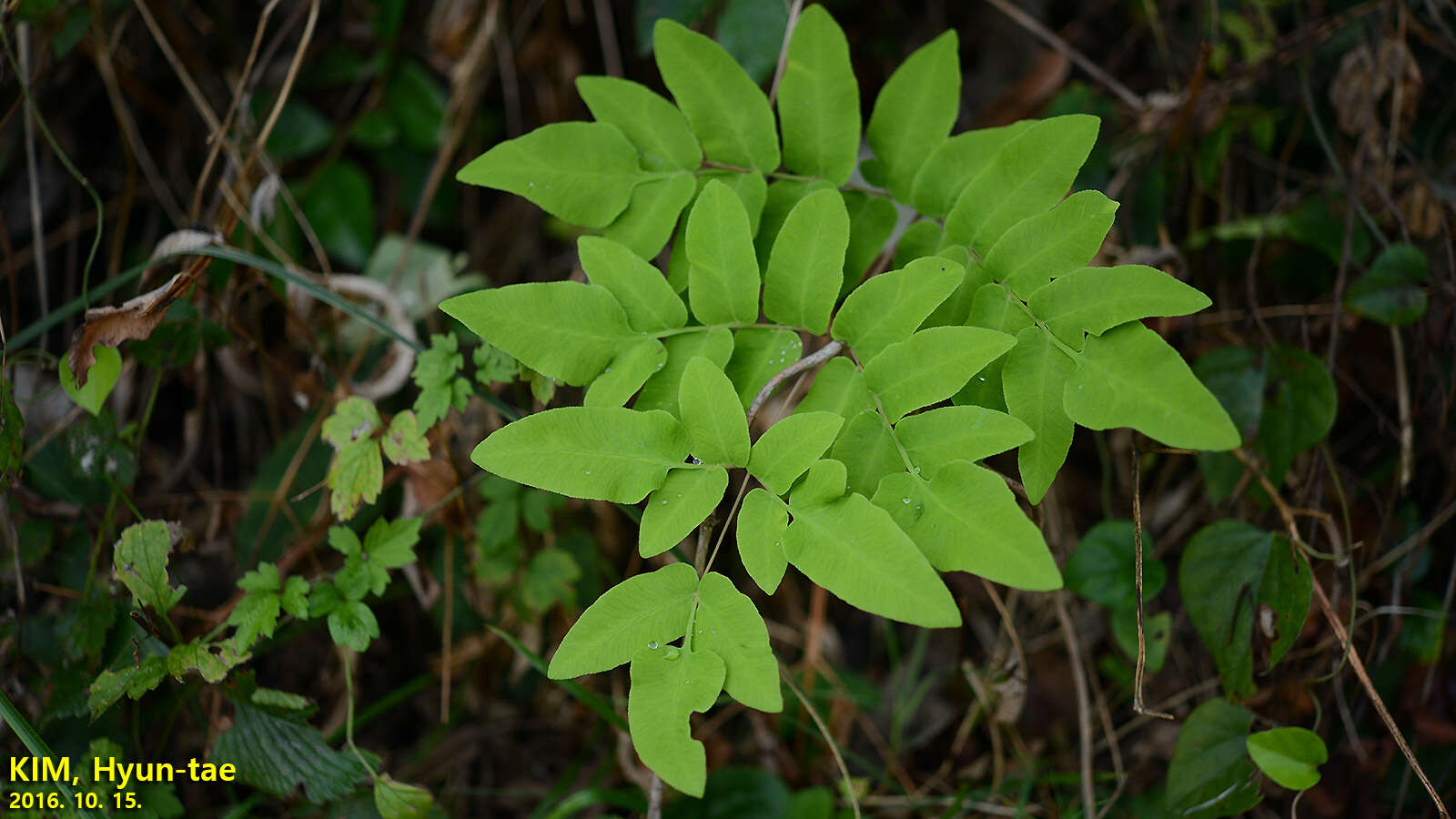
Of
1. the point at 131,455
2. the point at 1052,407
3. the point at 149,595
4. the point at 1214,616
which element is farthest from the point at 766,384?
the point at 131,455

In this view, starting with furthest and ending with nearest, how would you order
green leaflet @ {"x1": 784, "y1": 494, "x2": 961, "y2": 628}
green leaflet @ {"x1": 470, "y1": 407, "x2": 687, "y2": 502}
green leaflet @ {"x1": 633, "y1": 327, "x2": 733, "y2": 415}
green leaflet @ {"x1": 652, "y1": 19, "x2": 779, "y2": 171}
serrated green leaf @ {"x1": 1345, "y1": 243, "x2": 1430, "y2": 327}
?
serrated green leaf @ {"x1": 1345, "y1": 243, "x2": 1430, "y2": 327}, green leaflet @ {"x1": 652, "y1": 19, "x2": 779, "y2": 171}, green leaflet @ {"x1": 633, "y1": 327, "x2": 733, "y2": 415}, green leaflet @ {"x1": 470, "y1": 407, "x2": 687, "y2": 502}, green leaflet @ {"x1": 784, "y1": 494, "x2": 961, "y2": 628}

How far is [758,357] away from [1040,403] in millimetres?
310

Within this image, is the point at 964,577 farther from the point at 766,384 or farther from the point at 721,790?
the point at 766,384

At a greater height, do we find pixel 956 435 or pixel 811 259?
pixel 811 259

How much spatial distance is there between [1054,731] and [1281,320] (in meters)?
0.84

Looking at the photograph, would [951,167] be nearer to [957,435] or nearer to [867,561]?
[957,435]

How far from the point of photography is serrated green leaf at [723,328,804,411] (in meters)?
1.01

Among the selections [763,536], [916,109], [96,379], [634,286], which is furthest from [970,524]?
[96,379]

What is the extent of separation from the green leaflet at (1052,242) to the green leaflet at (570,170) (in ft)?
1.45

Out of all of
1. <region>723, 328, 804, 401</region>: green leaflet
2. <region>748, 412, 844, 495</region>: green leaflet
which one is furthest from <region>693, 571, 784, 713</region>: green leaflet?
<region>723, 328, 804, 401</region>: green leaflet

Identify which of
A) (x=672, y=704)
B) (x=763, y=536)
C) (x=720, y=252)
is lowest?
(x=672, y=704)

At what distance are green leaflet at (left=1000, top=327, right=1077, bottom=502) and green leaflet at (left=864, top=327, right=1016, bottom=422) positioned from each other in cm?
5

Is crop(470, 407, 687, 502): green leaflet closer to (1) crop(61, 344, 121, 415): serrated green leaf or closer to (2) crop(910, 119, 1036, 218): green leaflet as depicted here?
(2) crop(910, 119, 1036, 218): green leaflet

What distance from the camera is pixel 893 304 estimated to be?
0.95 metres
